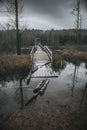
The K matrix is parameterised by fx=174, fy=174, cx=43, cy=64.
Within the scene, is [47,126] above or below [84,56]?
below

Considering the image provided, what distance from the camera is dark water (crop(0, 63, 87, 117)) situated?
7.89 metres

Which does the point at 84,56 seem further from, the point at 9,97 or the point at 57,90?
the point at 9,97

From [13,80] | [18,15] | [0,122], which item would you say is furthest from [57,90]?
[18,15]

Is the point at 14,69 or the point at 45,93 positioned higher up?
the point at 14,69

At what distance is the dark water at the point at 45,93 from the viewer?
789 cm

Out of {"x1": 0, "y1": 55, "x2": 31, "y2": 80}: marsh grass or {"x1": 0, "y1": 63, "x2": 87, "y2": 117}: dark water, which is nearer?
{"x1": 0, "y1": 63, "x2": 87, "y2": 117}: dark water

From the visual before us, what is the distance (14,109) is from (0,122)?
119 cm

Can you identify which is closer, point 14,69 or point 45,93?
point 45,93

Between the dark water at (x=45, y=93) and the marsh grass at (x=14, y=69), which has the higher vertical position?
the marsh grass at (x=14, y=69)

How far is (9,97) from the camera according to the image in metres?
8.70

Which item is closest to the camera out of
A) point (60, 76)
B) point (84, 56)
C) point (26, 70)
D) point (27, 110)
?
point (27, 110)

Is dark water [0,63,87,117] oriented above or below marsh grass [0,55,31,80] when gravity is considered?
below

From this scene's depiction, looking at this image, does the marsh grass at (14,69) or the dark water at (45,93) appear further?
the marsh grass at (14,69)

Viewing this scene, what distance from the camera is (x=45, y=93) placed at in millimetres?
9203
